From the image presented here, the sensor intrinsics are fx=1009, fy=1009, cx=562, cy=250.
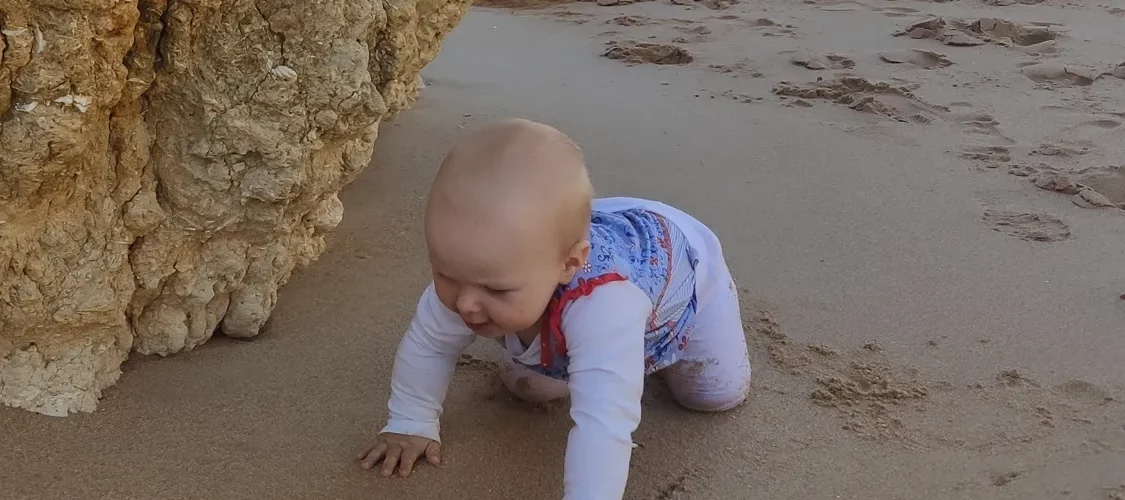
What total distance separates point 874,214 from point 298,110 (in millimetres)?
1968

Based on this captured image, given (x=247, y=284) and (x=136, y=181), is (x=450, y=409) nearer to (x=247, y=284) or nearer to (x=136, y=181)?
(x=247, y=284)

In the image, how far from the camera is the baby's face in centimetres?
157

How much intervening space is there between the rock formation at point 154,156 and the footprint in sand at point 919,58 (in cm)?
363

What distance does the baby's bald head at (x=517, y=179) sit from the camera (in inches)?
61.8

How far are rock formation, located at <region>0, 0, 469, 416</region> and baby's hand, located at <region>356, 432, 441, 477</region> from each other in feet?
1.83

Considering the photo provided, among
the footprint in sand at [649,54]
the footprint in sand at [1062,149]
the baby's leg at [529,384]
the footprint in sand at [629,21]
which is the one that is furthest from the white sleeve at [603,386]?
the footprint in sand at [629,21]

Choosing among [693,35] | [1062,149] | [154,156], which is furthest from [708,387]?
[693,35]

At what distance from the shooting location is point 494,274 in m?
1.60

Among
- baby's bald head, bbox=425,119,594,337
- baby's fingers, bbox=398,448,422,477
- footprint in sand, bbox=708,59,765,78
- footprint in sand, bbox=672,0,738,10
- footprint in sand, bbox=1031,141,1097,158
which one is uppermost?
baby's bald head, bbox=425,119,594,337

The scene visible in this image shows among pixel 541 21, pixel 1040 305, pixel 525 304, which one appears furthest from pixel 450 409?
pixel 541 21

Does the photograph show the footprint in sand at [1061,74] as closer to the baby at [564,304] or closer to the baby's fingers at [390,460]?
the baby at [564,304]

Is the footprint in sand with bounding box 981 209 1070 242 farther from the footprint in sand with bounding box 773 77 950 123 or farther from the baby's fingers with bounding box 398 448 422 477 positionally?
the baby's fingers with bounding box 398 448 422 477

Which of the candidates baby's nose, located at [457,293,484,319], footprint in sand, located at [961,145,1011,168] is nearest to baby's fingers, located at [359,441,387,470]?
baby's nose, located at [457,293,484,319]

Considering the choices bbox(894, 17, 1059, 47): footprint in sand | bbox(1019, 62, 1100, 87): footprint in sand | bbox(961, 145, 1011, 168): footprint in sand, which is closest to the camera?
bbox(961, 145, 1011, 168): footprint in sand
